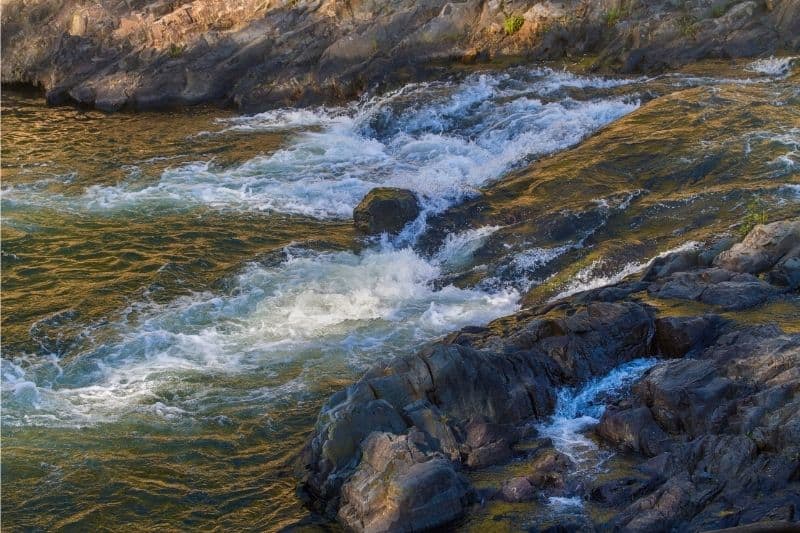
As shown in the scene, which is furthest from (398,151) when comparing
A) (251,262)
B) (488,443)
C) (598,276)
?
(488,443)

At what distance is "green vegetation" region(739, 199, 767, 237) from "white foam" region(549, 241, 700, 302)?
667mm

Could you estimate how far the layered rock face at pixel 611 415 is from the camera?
7.16m

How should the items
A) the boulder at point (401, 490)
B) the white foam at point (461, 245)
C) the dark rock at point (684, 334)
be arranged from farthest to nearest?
the white foam at point (461, 245), the dark rock at point (684, 334), the boulder at point (401, 490)

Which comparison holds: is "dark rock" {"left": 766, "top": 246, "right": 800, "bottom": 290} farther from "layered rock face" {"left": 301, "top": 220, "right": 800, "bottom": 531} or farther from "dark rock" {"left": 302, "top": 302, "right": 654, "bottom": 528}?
"dark rock" {"left": 302, "top": 302, "right": 654, "bottom": 528}

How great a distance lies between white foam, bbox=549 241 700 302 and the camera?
1199cm

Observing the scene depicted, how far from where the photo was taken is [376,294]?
42.7 ft

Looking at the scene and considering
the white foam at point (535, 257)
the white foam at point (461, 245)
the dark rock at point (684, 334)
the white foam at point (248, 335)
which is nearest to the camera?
the dark rock at point (684, 334)

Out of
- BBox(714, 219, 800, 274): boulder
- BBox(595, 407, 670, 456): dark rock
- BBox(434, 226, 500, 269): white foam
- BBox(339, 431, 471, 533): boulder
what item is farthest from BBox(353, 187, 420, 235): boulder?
BBox(339, 431, 471, 533): boulder

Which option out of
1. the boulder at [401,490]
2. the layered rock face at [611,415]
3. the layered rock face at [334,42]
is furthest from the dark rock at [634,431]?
the layered rock face at [334,42]

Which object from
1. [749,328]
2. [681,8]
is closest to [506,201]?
[749,328]

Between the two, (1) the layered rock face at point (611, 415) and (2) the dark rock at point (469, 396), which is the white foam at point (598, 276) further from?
(2) the dark rock at point (469, 396)

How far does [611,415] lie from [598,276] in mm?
4095

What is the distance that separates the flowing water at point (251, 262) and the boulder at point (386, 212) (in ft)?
1.03

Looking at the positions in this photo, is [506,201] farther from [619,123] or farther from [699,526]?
[699,526]
